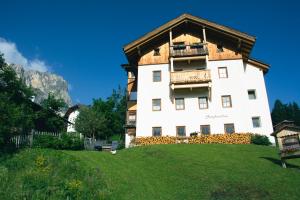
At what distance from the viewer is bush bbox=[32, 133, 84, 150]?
22906 mm

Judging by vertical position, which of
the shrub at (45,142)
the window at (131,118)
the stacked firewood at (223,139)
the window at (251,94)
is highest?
the window at (251,94)

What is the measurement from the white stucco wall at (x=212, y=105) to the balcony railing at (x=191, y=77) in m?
1.46

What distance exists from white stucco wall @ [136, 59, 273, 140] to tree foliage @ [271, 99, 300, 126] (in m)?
25.7

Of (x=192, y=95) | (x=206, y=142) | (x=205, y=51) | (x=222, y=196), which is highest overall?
(x=205, y=51)

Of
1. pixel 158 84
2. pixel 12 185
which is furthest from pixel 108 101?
pixel 12 185

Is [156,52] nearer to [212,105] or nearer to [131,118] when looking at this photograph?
[131,118]

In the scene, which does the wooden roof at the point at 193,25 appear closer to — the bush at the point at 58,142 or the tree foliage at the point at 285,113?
the bush at the point at 58,142

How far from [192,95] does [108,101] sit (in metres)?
36.0

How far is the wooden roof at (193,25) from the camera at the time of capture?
3447 centimetres

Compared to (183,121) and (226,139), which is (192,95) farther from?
(226,139)

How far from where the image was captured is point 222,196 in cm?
1340

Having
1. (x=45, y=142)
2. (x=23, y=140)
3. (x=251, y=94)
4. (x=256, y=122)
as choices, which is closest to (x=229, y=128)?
(x=256, y=122)

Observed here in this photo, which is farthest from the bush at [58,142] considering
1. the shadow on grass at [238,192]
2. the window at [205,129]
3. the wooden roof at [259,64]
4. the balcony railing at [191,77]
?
the wooden roof at [259,64]

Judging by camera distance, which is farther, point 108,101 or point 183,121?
point 108,101
